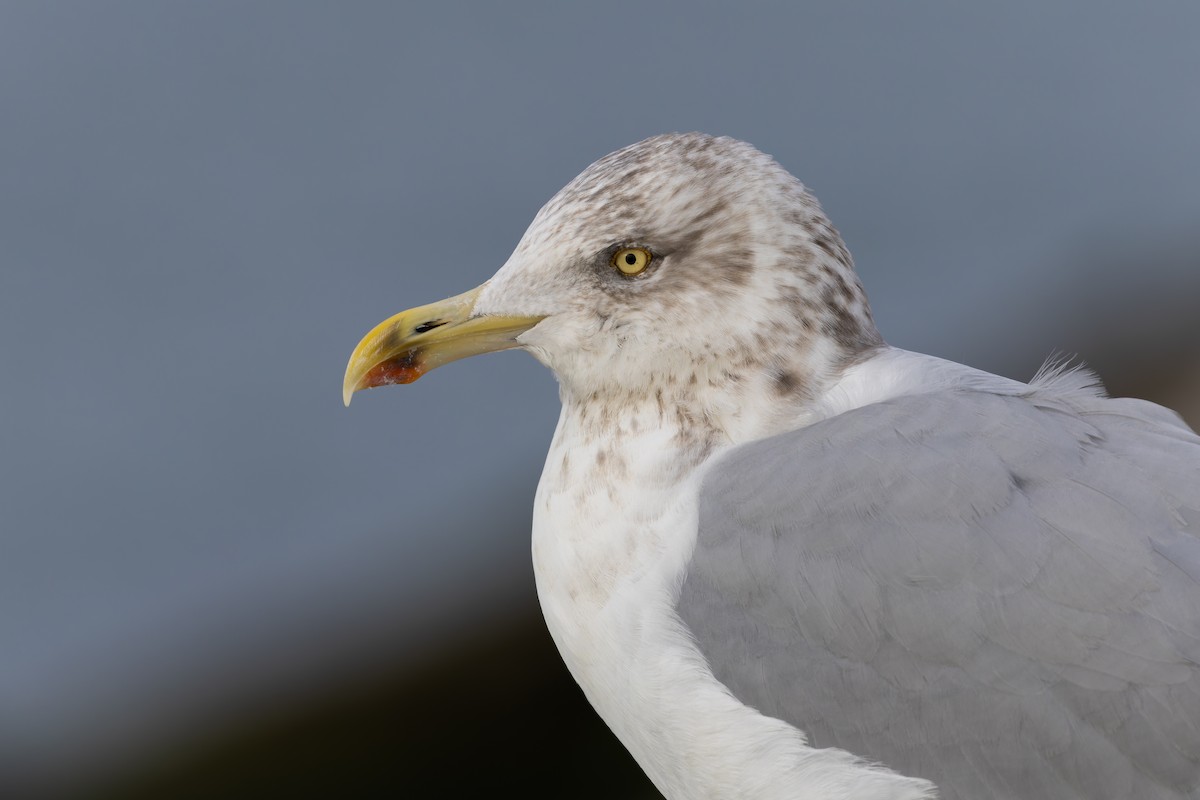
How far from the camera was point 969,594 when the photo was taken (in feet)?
7.23

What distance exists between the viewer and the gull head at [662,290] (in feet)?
8.25

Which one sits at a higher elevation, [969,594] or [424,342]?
[424,342]

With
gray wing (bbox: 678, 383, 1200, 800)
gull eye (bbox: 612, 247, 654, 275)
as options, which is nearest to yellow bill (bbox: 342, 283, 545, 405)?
gull eye (bbox: 612, 247, 654, 275)

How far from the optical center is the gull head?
2.51 metres

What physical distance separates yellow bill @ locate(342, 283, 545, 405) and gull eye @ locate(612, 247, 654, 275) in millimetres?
208

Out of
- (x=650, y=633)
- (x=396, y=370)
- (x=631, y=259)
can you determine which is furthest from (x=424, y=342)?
(x=650, y=633)

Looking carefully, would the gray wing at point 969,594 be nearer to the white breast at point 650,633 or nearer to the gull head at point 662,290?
the white breast at point 650,633

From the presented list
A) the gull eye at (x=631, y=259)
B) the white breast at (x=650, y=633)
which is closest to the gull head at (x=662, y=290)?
the gull eye at (x=631, y=259)

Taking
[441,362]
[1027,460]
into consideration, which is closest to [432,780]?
[441,362]

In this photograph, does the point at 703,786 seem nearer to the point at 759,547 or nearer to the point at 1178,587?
the point at 759,547

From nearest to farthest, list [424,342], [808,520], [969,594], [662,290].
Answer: [969,594] → [808,520] → [662,290] → [424,342]

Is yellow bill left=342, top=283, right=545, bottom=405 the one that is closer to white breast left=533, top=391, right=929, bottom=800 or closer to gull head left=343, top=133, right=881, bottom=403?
gull head left=343, top=133, right=881, bottom=403

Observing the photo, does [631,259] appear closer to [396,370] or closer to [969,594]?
[396,370]

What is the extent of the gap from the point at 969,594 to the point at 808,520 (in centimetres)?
27
